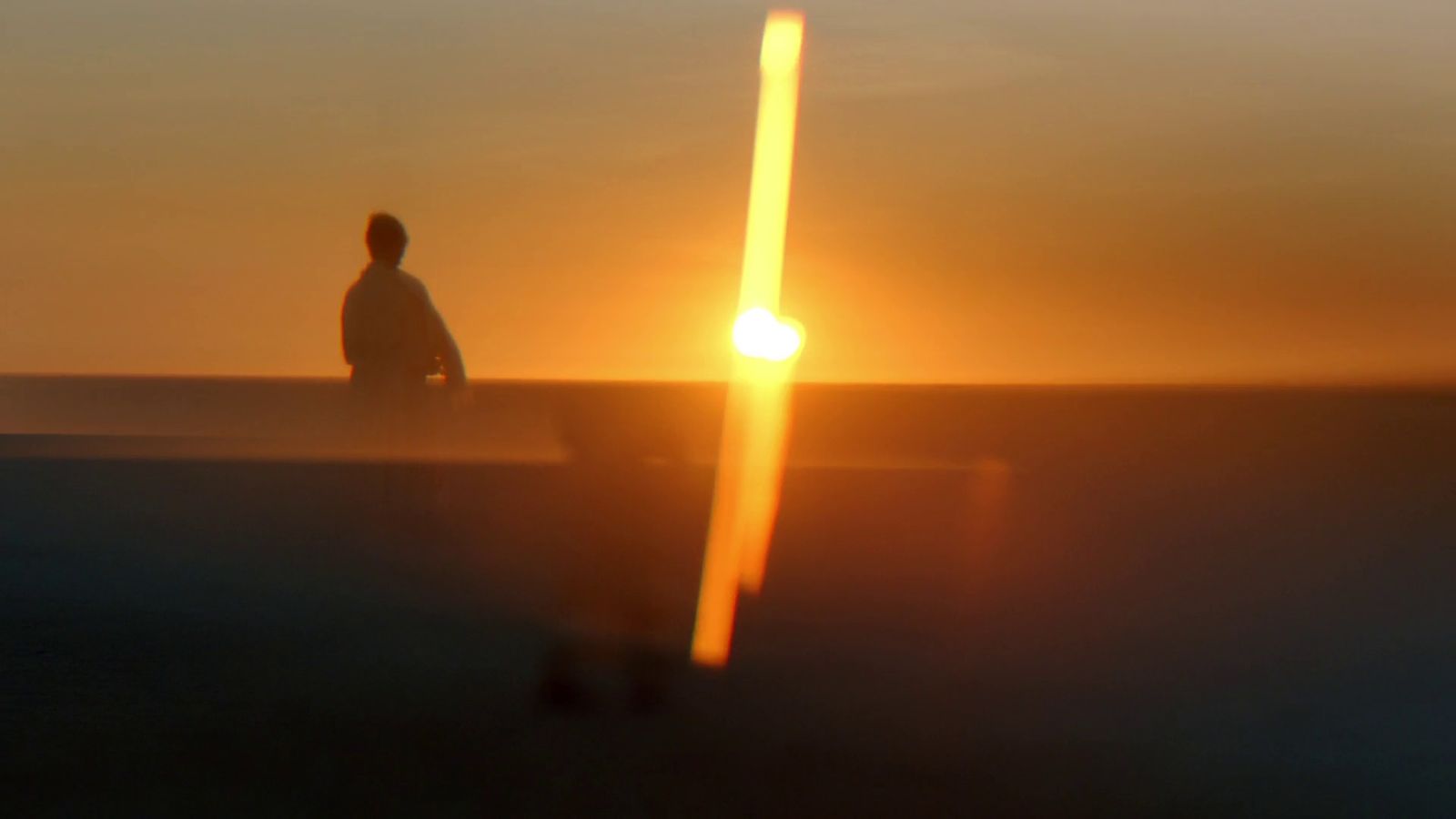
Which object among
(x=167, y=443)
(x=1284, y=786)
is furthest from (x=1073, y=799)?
(x=167, y=443)

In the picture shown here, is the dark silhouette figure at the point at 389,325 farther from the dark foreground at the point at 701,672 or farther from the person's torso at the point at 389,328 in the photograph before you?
the dark foreground at the point at 701,672

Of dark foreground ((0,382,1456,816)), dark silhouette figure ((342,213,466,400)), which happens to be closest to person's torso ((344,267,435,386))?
dark silhouette figure ((342,213,466,400))

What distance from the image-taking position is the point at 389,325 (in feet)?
34.0

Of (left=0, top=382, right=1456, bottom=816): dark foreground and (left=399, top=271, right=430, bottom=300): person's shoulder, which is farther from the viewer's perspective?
(left=399, top=271, right=430, bottom=300): person's shoulder

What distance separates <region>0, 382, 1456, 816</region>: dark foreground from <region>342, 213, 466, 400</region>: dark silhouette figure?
1.45 feet

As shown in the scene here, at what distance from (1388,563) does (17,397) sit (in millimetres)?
56145

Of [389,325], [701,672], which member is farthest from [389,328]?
[701,672]

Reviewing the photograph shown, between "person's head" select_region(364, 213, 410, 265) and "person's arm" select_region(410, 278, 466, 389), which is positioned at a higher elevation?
"person's head" select_region(364, 213, 410, 265)

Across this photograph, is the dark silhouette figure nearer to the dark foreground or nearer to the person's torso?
the person's torso

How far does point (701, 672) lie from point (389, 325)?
93.0 inches

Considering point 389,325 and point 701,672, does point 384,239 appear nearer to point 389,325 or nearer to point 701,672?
point 389,325

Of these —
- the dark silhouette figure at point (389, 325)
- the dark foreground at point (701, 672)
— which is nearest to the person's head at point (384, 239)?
the dark silhouette figure at point (389, 325)

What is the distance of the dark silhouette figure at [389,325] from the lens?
1038cm

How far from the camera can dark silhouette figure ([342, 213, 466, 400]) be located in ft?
34.1
